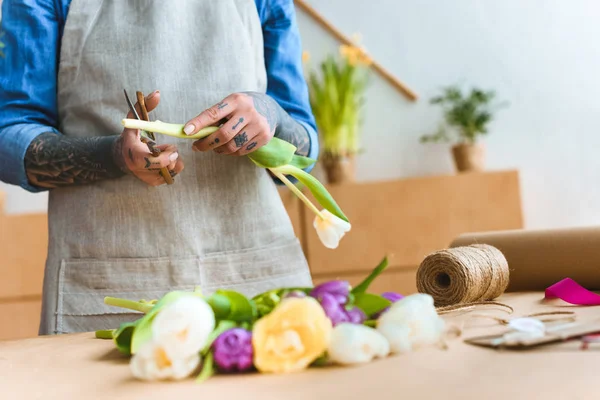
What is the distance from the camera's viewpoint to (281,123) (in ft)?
4.05

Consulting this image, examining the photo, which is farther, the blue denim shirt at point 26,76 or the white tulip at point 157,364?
the blue denim shirt at point 26,76

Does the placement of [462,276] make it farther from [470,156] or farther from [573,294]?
[470,156]

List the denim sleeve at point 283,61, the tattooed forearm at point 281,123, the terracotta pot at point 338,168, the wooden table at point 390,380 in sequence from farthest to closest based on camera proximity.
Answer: the terracotta pot at point 338,168, the denim sleeve at point 283,61, the tattooed forearm at point 281,123, the wooden table at point 390,380

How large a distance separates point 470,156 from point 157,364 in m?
2.44

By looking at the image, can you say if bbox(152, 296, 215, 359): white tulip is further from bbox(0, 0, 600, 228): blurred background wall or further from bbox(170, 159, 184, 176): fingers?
bbox(0, 0, 600, 228): blurred background wall

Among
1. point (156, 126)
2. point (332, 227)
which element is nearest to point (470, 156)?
point (332, 227)

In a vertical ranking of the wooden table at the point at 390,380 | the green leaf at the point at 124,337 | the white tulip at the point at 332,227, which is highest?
the white tulip at the point at 332,227

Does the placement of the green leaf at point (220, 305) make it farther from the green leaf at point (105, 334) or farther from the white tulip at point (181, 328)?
the green leaf at point (105, 334)

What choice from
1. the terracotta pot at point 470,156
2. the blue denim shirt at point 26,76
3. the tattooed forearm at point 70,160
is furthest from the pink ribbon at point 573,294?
the terracotta pot at point 470,156

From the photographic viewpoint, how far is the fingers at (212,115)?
882 millimetres

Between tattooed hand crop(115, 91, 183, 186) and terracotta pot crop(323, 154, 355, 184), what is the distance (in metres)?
1.85

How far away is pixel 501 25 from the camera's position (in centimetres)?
297

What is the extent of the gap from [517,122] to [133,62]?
Answer: 6.93ft

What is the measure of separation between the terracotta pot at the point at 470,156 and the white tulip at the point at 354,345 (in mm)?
2361
